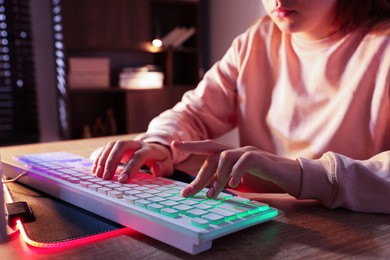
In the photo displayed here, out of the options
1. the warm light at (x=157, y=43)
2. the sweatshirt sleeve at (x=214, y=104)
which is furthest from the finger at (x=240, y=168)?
the warm light at (x=157, y=43)

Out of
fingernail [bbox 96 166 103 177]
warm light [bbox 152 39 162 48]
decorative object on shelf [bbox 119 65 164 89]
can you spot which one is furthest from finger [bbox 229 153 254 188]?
warm light [bbox 152 39 162 48]

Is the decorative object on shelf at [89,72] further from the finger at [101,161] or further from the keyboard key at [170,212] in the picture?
the keyboard key at [170,212]

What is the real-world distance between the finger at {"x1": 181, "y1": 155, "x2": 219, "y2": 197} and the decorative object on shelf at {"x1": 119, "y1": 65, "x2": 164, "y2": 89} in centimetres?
264

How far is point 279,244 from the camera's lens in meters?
0.43

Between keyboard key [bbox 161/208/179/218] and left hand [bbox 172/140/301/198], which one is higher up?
left hand [bbox 172/140/301/198]

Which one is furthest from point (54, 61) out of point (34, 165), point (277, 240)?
point (277, 240)

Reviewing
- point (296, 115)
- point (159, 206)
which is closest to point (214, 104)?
point (296, 115)

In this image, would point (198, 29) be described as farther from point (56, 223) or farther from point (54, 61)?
point (56, 223)

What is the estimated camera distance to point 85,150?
3.36ft

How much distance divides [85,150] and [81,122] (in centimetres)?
224

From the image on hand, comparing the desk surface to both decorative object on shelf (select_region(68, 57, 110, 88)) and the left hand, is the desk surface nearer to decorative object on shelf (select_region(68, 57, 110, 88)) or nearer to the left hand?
the left hand

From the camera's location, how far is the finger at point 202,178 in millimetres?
→ 522

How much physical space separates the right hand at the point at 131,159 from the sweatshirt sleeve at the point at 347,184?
26 centimetres

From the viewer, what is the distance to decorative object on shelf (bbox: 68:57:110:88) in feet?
9.49
